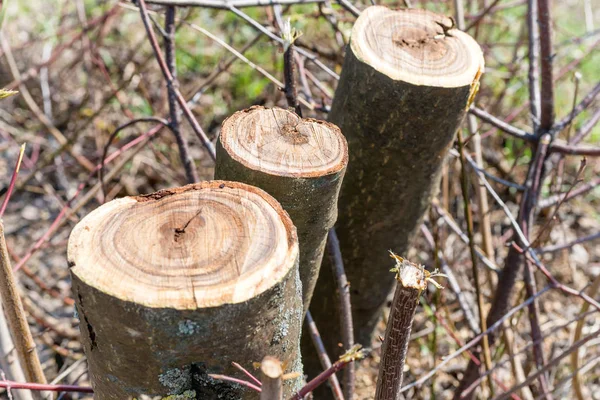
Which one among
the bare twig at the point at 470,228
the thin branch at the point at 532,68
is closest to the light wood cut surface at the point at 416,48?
the bare twig at the point at 470,228

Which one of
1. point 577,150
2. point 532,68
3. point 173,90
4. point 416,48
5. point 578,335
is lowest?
point 578,335

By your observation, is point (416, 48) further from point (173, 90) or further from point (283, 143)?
point (173, 90)

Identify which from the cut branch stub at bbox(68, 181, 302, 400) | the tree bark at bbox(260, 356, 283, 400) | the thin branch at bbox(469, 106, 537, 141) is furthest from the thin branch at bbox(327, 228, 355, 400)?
the tree bark at bbox(260, 356, 283, 400)

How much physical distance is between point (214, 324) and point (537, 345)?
144 cm

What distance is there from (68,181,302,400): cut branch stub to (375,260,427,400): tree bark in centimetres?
18

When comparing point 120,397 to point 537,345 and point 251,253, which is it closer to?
point 251,253

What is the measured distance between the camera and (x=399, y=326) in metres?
0.88

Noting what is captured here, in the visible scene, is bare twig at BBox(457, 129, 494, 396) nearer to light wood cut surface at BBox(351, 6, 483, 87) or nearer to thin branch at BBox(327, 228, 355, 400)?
light wood cut surface at BBox(351, 6, 483, 87)

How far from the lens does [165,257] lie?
0.89 metres

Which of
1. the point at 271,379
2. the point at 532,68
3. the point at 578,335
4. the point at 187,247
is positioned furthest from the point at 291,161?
the point at 578,335

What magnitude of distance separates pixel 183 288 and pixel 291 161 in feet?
1.29

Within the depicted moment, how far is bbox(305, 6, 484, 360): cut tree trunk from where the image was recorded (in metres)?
Result: 1.34

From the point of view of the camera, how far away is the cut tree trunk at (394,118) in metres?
1.34

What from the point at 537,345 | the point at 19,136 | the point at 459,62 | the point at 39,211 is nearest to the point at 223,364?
the point at 459,62
